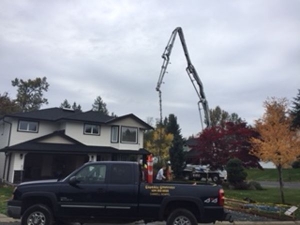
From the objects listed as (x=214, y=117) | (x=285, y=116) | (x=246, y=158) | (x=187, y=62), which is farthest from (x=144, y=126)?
(x=214, y=117)

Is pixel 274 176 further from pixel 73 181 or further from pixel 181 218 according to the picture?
pixel 73 181

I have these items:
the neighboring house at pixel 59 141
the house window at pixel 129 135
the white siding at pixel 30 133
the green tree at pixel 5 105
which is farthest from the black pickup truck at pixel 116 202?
the green tree at pixel 5 105

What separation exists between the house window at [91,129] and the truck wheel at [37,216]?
76.0 feet

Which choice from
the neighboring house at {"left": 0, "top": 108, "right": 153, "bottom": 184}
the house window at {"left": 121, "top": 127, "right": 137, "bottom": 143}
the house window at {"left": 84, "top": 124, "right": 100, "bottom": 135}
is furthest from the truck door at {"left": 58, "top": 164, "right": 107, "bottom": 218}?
the house window at {"left": 121, "top": 127, "right": 137, "bottom": 143}

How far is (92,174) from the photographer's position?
30.5ft

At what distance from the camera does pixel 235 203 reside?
52.7ft

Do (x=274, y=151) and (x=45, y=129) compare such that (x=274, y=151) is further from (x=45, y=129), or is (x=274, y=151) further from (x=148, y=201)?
(x=45, y=129)

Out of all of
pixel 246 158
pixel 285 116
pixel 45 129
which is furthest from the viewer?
pixel 45 129

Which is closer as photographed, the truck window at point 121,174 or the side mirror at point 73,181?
the side mirror at point 73,181

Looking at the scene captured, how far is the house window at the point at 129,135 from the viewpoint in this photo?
33.6m

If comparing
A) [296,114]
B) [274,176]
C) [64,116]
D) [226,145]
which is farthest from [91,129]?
[274,176]

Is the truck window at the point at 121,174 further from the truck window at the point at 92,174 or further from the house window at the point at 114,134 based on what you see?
the house window at the point at 114,134

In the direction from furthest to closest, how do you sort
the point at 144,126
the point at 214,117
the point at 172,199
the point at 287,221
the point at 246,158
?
1. the point at 214,117
2. the point at 144,126
3. the point at 246,158
4. the point at 287,221
5. the point at 172,199

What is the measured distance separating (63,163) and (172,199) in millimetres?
24410
